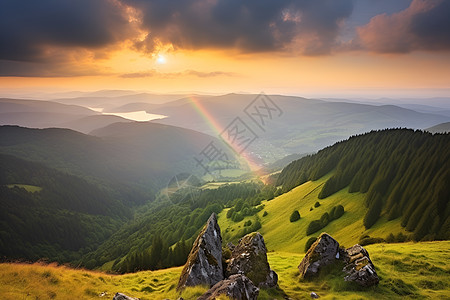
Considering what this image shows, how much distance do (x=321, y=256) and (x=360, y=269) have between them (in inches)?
173

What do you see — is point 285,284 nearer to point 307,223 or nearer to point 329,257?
point 329,257

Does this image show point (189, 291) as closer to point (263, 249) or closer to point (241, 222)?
point (263, 249)

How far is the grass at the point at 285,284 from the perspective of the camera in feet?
73.2

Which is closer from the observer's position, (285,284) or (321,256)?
(285,284)

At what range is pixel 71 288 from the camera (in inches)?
941

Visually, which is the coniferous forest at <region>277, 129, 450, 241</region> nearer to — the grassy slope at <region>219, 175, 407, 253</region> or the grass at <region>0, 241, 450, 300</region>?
the grassy slope at <region>219, 175, 407, 253</region>

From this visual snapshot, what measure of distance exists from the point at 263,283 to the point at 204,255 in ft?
22.2

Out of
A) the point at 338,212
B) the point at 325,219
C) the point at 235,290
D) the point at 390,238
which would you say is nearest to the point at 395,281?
the point at 235,290

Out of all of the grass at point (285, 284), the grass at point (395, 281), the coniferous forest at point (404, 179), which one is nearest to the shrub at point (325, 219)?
the coniferous forest at point (404, 179)

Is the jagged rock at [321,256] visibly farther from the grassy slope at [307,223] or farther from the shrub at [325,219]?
the shrub at [325,219]

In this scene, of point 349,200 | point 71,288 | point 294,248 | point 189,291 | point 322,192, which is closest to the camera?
point 189,291

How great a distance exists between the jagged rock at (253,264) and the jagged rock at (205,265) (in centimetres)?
183

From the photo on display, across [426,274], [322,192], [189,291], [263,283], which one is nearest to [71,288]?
[189,291]

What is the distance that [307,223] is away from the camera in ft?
254
